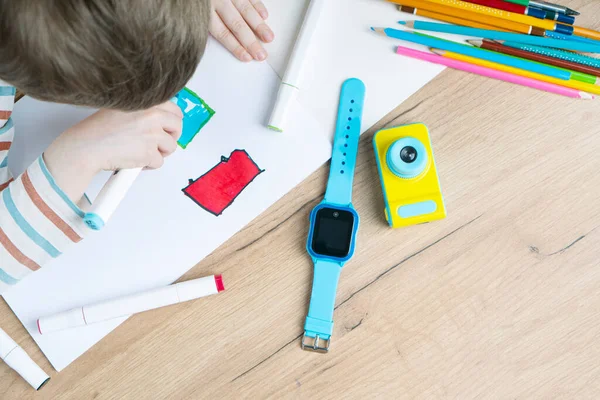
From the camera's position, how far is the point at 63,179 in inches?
20.2

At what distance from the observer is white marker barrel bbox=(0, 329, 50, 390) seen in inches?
21.4

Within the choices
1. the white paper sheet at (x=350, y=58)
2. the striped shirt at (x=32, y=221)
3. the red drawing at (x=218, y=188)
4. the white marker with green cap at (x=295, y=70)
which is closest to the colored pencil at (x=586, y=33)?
the white paper sheet at (x=350, y=58)

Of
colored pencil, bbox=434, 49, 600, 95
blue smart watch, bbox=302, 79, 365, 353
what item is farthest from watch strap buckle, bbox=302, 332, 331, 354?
colored pencil, bbox=434, 49, 600, 95

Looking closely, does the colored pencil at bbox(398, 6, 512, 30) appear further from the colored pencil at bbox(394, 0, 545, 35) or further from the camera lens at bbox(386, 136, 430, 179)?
the camera lens at bbox(386, 136, 430, 179)

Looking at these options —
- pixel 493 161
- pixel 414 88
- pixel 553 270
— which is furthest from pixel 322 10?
pixel 553 270

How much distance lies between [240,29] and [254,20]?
2cm

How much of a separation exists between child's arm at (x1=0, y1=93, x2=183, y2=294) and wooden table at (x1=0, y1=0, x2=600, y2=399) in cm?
8

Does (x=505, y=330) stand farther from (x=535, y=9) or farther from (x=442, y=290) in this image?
(x=535, y=9)

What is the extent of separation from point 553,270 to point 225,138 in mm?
359

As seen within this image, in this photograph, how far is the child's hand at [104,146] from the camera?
20.1 inches

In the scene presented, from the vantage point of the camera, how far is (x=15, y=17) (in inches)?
13.1

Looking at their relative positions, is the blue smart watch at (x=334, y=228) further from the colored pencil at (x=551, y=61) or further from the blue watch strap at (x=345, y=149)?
the colored pencil at (x=551, y=61)

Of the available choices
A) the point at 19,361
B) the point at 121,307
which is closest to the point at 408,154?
the point at 121,307

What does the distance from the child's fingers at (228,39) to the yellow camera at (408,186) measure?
6.4 inches
